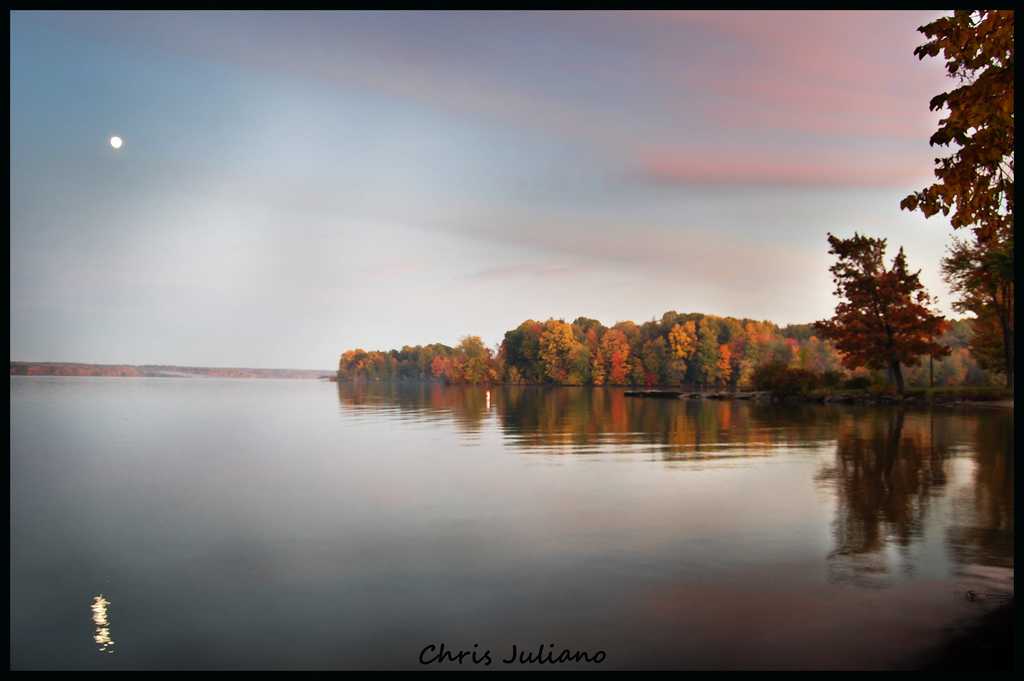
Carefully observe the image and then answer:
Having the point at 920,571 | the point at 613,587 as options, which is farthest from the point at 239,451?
the point at 920,571

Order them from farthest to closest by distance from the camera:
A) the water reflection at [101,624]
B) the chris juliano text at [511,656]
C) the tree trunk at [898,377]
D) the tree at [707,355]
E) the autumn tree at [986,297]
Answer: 1. the tree at [707,355]
2. the tree trunk at [898,377]
3. the autumn tree at [986,297]
4. the water reflection at [101,624]
5. the chris juliano text at [511,656]

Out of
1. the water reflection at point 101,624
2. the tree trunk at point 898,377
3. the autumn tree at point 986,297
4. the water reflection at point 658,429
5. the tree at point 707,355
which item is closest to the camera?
the water reflection at point 101,624

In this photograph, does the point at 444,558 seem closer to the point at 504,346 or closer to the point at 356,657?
the point at 356,657

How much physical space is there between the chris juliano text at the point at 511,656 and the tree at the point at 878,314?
155 feet

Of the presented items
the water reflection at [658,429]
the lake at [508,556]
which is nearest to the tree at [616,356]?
the water reflection at [658,429]

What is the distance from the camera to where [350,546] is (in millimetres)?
10805

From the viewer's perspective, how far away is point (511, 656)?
A: 6.82 meters

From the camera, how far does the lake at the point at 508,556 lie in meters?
7.05

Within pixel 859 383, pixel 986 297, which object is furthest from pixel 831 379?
pixel 986 297

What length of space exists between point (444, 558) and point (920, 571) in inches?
232

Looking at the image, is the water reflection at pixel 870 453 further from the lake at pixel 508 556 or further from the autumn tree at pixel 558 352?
the autumn tree at pixel 558 352

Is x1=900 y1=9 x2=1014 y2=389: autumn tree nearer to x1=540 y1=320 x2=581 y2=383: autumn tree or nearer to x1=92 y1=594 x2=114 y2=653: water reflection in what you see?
x1=92 y1=594 x2=114 y2=653: water reflection

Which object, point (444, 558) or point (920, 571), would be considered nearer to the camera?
point (920, 571)
